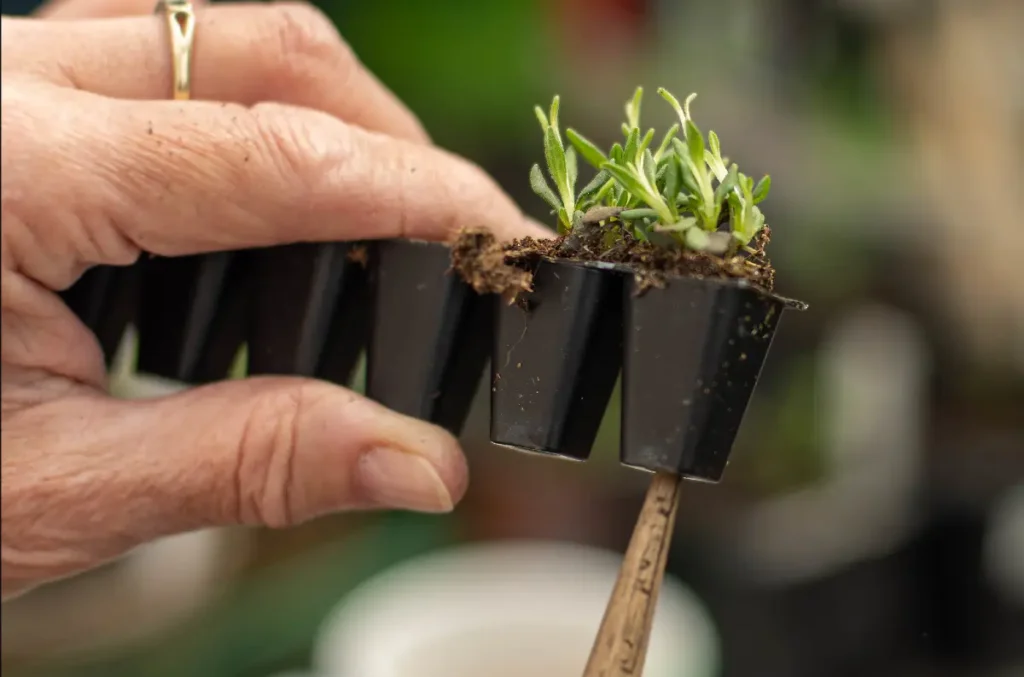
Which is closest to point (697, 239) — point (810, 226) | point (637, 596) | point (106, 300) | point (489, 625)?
point (637, 596)

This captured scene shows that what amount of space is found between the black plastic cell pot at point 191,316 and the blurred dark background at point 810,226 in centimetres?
67

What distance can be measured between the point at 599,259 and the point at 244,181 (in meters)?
0.21

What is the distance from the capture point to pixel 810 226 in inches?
55.2

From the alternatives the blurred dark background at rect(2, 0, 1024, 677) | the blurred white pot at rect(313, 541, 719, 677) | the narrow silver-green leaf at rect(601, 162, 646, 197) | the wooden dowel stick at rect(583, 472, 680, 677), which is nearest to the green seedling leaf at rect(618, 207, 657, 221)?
the narrow silver-green leaf at rect(601, 162, 646, 197)

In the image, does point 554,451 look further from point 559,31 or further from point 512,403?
point 559,31

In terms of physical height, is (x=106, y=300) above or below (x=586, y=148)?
below

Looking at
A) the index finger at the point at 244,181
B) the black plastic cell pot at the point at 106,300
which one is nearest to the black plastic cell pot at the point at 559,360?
the index finger at the point at 244,181

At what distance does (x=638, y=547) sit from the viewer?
1.28 feet

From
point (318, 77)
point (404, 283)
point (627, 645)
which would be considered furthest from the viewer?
point (318, 77)

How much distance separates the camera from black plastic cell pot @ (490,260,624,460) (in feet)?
1.34

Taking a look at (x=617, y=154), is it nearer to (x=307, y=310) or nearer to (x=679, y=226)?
(x=679, y=226)

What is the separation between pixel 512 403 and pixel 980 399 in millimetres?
1228

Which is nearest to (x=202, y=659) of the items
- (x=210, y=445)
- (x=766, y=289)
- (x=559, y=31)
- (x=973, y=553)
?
(x=210, y=445)

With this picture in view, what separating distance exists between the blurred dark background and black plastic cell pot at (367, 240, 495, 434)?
711mm
